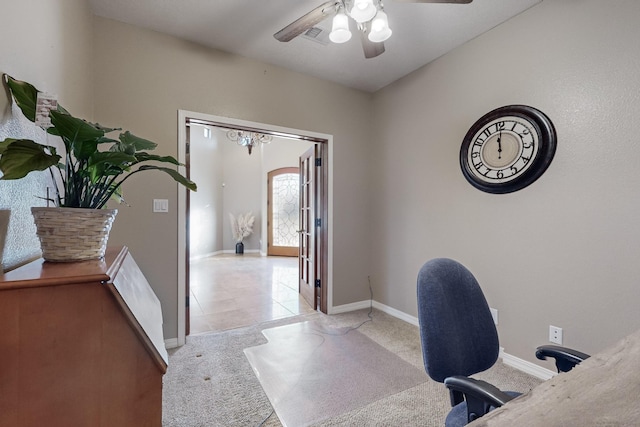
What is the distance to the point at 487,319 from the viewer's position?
3.99 feet

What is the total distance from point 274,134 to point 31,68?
1.95 metres

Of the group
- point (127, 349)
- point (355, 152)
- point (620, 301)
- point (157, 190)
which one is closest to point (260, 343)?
point (157, 190)

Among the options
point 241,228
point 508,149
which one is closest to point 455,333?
point 508,149

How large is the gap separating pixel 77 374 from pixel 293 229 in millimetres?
6639

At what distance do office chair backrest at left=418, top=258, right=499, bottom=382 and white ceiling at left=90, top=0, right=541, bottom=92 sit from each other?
6.58 ft

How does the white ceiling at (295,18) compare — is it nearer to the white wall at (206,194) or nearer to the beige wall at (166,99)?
the beige wall at (166,99)

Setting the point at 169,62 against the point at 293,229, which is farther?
the point at 293,229

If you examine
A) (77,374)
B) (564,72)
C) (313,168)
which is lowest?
(77,374)

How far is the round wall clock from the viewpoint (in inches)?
76.8

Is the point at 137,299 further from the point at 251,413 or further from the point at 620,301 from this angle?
the point at 620,301

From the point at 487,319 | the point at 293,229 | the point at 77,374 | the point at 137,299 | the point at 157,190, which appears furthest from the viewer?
the point at 293,229

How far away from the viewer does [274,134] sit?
2.93 meters

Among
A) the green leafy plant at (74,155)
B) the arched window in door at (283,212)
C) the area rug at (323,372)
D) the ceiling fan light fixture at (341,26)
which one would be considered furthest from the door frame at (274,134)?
the arched window in door at (283,212)

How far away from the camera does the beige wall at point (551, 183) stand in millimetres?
1646
